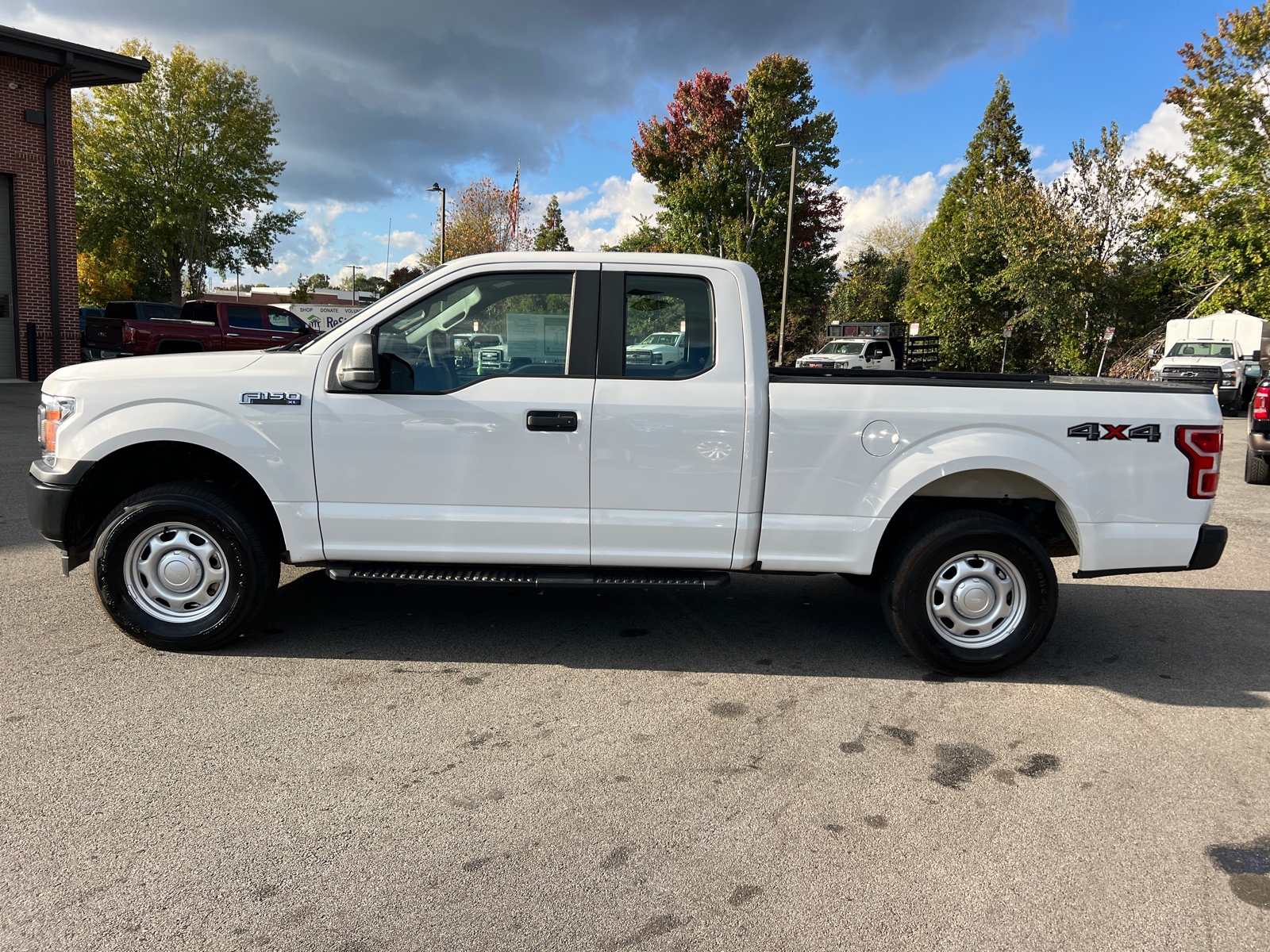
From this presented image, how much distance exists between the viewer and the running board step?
14.4 feet

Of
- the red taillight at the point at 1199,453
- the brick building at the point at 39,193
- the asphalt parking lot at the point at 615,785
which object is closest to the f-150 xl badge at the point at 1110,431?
the red taillight at the point at 1199,453

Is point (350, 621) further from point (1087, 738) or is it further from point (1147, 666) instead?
point (1147, 666)

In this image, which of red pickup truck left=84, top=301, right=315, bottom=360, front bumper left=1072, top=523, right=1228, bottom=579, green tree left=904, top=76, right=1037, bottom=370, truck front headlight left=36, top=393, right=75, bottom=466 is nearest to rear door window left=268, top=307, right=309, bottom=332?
red pickup truck left=84, top=301, right=315, bottom=360

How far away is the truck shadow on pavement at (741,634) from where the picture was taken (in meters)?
4.62

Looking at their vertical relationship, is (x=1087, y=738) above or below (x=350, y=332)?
below

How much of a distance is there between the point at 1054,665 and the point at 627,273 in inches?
121

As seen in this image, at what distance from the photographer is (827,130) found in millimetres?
33500

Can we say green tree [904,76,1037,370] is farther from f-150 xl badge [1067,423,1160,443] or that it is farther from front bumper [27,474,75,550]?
front bumper [27,474,75,550]

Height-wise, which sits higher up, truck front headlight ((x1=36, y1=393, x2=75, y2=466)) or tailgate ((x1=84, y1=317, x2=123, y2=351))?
tailgate ((x1=84, y1=317, x2=123, y2=351))

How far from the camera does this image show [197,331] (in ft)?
65.7

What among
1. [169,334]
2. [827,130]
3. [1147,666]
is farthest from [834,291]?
[1147,666]

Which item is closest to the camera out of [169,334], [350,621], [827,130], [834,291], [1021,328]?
[350,621]

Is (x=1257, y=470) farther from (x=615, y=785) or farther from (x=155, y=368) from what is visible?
(x=155, y=368)

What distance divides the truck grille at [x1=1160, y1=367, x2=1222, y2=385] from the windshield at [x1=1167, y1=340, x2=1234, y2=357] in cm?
188
